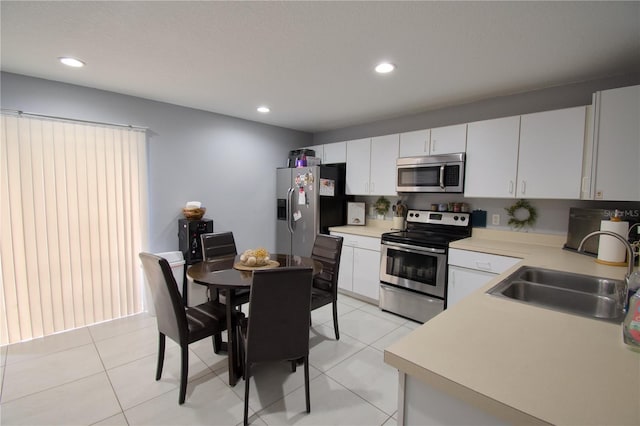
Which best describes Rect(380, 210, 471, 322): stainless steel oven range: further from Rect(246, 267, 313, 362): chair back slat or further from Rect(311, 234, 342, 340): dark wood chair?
Rect(246, 267, 313, 362): chair back slat

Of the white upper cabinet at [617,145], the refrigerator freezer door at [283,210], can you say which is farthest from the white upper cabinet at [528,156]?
the refrigerator freezer door at [283,210]

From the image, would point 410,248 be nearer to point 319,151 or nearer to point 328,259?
point 328,259

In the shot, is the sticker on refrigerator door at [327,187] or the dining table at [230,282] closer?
the dining table at [230,282]

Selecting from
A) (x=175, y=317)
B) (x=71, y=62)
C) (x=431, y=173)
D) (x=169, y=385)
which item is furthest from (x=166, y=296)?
(x=431, y=173)

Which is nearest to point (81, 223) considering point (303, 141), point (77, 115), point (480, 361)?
point (77, 115)

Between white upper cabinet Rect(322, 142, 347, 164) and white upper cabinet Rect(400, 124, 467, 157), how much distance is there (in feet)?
2.92

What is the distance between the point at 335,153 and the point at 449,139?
1596mm

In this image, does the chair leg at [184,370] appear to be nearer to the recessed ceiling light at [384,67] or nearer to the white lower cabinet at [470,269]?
the white lower cabinet at [470,269]

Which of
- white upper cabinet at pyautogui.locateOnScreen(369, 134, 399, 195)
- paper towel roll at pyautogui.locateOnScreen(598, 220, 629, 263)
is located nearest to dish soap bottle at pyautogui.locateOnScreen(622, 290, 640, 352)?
paper towel roll at pyautogui.locateOnScreen(598, 220, 629, 263)

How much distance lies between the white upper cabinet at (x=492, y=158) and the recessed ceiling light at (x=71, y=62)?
3449 millimetres

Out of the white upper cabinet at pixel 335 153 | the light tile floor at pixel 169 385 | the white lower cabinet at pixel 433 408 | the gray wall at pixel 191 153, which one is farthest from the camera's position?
the white upper cabinet at pixel 335 153

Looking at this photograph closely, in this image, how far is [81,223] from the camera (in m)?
2.89

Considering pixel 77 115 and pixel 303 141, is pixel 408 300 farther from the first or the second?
pixel 77 115

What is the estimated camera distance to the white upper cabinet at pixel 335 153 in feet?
13.5
